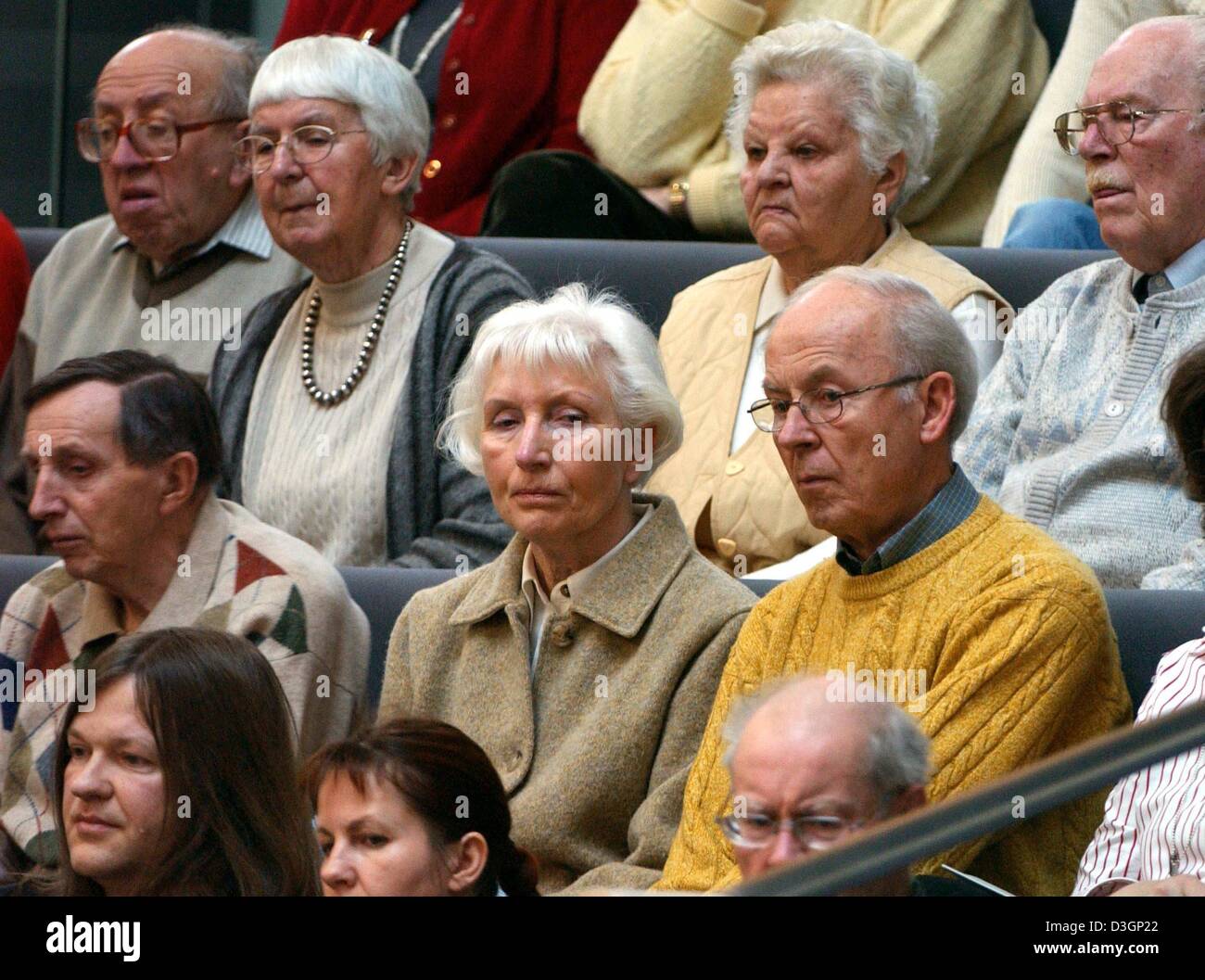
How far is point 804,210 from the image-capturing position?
2621 mm

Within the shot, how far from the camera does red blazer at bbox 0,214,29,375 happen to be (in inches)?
120

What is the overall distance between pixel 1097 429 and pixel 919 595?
571mm

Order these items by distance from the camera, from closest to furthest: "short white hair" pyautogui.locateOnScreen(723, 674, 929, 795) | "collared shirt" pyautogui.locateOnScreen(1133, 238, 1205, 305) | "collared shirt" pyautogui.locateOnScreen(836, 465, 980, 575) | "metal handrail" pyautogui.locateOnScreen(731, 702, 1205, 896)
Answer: "metal handrail" pyautogui.locateOnScreen(731, 702, 1205, 896) → "short white hair" pyautogui.locateOnScreen(723, 674, 929, 795) → "collared shirt" pyautogui.locateOnScreen(836, 465, 980, 575) → "collared shirt" pyautogui.locateOnScreen(1133, 238, 1205, 305)

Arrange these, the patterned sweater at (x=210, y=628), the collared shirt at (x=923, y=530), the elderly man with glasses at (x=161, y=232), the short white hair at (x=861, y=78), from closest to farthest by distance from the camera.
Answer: the collared shirt at (x=923, y=530) → the patterned sweater at (x=210, y=628) → the short white hair at (x=861, y=78) → the elderly man with glasses at (x=161, y=232)

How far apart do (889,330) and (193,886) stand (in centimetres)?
80

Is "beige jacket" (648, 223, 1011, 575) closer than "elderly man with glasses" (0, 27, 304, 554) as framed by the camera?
Yes

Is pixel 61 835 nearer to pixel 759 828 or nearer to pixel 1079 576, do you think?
pixel 759 828

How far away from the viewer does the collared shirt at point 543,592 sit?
212 centimetres

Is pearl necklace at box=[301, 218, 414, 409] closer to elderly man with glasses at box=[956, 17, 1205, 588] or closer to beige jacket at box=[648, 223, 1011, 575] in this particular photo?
beige jacket at box=[648, 223, 1011, 575]

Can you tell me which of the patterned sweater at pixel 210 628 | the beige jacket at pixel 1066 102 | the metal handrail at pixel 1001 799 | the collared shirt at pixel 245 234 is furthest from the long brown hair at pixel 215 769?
the beige jacket at pixel 1066 102

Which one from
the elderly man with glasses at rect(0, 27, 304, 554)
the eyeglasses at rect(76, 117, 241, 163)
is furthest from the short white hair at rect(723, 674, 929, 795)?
the eyeglasses at rect(76, 117, 241, 163)

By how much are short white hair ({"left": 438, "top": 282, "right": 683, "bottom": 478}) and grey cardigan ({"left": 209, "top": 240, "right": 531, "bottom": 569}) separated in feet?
0.92

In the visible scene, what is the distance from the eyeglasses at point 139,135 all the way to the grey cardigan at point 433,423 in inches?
13.7

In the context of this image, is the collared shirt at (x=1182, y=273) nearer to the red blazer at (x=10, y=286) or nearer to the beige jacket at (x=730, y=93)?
the beige jacket at (x=730, y=93)
